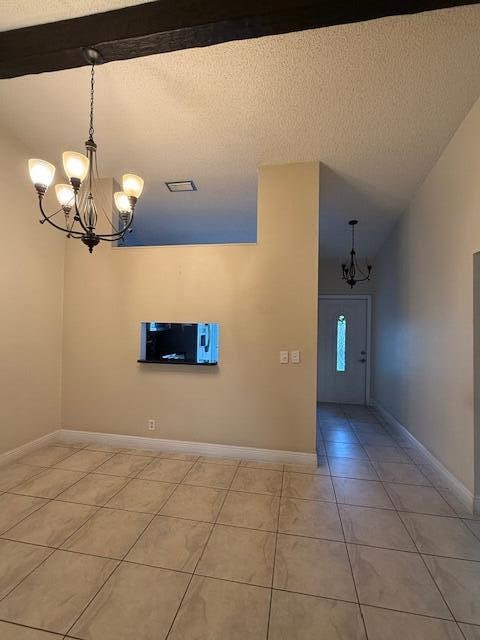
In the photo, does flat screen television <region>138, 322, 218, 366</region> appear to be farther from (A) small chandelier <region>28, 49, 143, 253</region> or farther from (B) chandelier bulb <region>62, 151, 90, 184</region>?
(B) chandelier bulb <region>62, 151, 90, 184</region>

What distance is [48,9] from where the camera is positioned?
1.65 meters

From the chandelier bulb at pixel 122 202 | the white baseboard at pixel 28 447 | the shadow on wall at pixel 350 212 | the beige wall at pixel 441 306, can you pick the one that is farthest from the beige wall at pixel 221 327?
the beige wall at pixel 441 306

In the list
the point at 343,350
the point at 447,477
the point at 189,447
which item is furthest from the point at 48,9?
the point at 343,350

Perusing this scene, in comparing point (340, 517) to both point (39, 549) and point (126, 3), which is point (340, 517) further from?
point (126, 3)

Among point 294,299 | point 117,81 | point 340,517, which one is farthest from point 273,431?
point 117,81

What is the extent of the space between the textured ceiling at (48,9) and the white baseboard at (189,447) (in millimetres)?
3481

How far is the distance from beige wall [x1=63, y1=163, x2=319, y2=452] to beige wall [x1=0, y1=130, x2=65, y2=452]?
16 centimetres

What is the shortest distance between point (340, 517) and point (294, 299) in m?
1.88

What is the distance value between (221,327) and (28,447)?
2399 mm

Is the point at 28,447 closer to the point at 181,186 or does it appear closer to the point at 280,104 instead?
the point at 181,186

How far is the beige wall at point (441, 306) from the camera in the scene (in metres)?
2.25

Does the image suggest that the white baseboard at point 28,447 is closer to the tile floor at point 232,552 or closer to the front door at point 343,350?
the tile floor at point 232,552

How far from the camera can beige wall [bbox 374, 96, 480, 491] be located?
225cm

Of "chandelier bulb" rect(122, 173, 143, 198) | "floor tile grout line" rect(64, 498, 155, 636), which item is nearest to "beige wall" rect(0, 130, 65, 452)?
"chandelier bulb" rect(122, 173, 143, 198)
